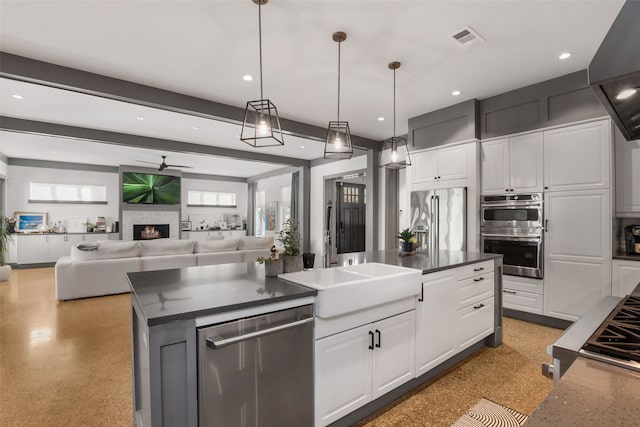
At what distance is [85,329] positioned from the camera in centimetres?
352

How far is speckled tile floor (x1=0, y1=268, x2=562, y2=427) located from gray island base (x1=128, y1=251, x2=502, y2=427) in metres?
0.15

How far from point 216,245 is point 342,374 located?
4611 mm

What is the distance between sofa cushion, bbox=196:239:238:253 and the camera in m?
5.75

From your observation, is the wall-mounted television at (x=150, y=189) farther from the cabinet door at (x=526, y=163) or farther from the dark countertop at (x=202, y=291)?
the cabinet door at (x=526, y=163)

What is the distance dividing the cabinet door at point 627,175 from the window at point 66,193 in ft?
36.7

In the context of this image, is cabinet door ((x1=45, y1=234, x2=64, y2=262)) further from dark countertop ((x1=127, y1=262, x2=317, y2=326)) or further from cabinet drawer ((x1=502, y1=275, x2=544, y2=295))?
cabinet drawer ((x1=502, y1=275, x2=544, y2=295))

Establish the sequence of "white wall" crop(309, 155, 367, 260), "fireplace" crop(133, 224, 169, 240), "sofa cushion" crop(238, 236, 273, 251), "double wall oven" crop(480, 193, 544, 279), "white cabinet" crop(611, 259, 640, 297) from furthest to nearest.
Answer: "fireplace" crop(133, 224, 169, 240) → "white wall" crop(309, 155, 367, 260) → "sofa cushion" crop(238, 236, 273, 251) → "double wall oven" crop(480, 193, 544, 279) → "white cabinet" crop(611, 259, 640, 297)

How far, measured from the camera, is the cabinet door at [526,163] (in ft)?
12.0

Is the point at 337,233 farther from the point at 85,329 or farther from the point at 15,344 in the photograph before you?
the point at 15,344

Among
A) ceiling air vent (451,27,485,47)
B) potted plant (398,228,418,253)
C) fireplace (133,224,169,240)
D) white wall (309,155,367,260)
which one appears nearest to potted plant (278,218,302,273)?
potted plant (398,228,418,253)

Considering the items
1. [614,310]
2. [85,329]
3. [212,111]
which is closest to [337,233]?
[212,111]

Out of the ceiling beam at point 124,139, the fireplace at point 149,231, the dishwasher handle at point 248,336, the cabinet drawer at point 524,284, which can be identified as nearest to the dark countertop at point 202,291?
the dishwasher handle at point 248,336

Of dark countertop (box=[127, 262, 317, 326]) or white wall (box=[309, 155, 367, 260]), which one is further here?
white wall (box=[309, 155, 367, 260])

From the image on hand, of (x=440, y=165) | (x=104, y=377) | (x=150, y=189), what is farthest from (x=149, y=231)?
(x=440, y=165)
